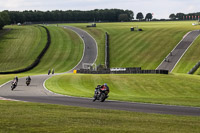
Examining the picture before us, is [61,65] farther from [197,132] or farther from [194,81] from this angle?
[197,132]

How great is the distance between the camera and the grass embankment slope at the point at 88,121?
61.7 feet

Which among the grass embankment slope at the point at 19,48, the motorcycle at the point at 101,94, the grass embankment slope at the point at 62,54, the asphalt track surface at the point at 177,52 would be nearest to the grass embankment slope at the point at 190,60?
the asphalt track surface at the point at 177,52

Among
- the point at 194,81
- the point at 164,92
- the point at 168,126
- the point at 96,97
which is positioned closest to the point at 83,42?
the point at 194,81

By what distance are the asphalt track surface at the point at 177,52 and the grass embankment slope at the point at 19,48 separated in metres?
36.1

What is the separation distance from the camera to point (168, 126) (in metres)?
20.1

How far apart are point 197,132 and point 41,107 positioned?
1170 cm

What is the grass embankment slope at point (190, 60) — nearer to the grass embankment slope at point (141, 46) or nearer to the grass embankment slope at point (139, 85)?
the grass embankment slope at point (141, 46)

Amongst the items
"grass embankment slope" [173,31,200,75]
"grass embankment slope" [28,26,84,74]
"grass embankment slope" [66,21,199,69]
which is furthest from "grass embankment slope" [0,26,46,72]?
"grass embankment slope" [173,31,200,75]

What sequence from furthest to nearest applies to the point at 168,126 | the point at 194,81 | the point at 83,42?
the point at 83,42 < the point at 194,81 < the point at 168,126

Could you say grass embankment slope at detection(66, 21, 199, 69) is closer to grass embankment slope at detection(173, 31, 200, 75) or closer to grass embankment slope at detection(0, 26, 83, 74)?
grass embankment slope at detection(173, 31, 200, 75)

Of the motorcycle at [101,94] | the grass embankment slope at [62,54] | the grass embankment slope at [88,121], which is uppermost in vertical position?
the grass embankment slope at [88,121]

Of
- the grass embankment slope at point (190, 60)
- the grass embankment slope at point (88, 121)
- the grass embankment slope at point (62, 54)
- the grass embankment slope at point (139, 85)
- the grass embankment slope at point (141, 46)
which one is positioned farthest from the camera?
the grass embankment slope at point (141, 46)

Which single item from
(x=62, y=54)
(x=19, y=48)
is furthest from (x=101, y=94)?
(x=19, y=48)

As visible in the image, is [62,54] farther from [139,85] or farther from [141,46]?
[139,85]
